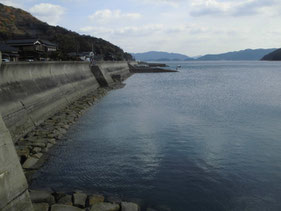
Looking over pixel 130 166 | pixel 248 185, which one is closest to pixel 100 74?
pixel 130 166

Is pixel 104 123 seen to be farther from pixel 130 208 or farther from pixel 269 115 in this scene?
pixel 269 115

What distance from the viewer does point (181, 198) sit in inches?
276

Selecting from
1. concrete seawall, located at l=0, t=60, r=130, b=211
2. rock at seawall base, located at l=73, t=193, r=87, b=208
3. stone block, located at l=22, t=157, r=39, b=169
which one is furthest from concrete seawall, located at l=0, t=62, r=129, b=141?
rock at seawall base, located at l=73, t=193, r=87, b=208

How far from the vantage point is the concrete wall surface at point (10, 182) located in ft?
15.9

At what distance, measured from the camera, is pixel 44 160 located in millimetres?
9336

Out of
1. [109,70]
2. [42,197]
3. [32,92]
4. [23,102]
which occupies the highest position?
[32,92]

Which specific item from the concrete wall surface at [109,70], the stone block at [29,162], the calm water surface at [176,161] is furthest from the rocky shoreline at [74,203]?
the concrete wall surface at [109,70]

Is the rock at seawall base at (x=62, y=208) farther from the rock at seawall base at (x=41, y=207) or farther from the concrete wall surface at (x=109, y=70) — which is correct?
the concrete wall surface at (x=109, y=70)

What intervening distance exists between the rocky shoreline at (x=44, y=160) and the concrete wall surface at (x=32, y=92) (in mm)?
562

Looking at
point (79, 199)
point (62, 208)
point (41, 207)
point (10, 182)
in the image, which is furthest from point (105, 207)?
point (10, 182)

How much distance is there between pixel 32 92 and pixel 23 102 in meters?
1.84

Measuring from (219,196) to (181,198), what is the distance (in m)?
1.06

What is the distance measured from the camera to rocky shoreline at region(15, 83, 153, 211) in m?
6.17

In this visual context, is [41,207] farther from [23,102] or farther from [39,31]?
[39,31]
